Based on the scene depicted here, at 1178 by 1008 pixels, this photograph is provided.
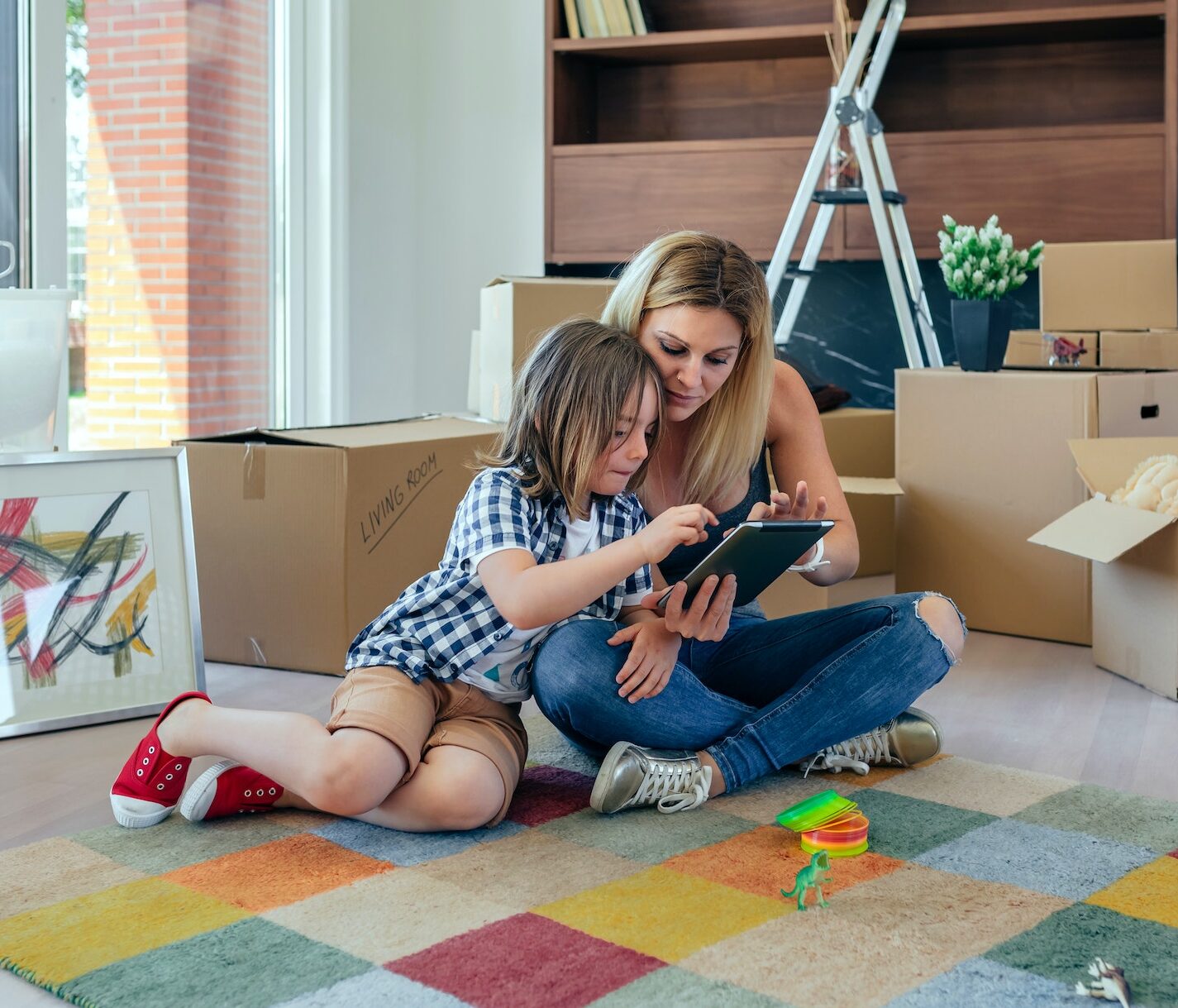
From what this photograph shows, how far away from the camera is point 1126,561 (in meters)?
2.03

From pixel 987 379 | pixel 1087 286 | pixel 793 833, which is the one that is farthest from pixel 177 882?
pixel 1087 286

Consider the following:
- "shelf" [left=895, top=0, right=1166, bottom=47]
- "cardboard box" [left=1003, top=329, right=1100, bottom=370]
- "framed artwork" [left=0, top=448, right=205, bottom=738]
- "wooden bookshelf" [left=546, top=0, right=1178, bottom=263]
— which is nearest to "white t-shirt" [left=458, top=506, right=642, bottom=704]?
"framed artwork" [left=0, top=448, right=205, bottom=738]

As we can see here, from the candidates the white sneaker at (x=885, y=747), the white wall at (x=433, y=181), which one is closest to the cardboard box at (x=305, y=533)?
the white sneaker at (x=885, y=747)

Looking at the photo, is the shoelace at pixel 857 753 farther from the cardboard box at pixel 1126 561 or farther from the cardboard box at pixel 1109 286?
the cardboard box at pixel 1109 286

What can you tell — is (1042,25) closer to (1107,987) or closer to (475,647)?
(475,647)

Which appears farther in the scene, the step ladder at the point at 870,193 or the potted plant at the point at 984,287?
the step ladder at the point at 870,193

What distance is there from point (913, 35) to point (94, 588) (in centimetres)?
221

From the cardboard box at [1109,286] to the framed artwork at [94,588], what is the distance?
166 centimetres

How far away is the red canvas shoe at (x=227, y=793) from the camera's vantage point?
1364 mm

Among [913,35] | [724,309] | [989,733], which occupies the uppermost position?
[913,35]

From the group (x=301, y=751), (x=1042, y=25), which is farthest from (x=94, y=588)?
(x=1042, y=25)

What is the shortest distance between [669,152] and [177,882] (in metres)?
2.32

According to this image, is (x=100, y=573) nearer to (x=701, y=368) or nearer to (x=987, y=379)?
(x=701, y=368)

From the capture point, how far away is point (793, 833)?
4.41 feet
